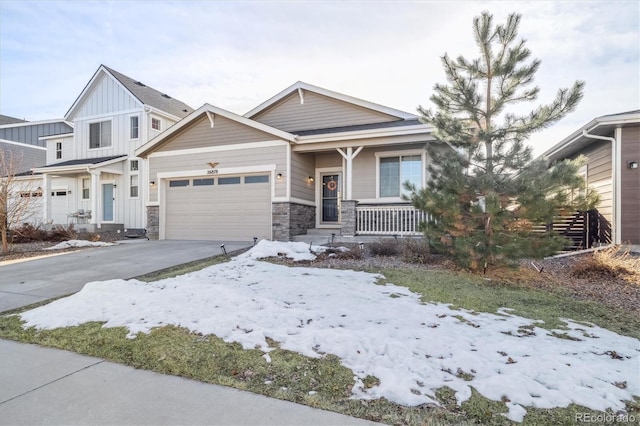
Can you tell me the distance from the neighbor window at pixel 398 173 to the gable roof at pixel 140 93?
40.1ft

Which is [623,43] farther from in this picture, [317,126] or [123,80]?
[123,80]

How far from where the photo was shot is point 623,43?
811 centimetres

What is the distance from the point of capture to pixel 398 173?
1213 centimetres

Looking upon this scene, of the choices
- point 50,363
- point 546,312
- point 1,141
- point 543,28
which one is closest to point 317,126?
point 543,28

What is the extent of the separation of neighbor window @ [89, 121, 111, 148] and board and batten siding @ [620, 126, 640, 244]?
20.9 meters

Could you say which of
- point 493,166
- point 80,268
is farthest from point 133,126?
point 493,166

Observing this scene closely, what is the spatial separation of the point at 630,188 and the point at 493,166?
5.86m

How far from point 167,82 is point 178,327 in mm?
20565

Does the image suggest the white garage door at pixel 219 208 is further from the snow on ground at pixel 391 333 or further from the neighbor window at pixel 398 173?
the snow on ground at pixel 391 333

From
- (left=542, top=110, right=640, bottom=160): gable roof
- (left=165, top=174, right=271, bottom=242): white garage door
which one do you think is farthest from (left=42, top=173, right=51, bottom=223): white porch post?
(left=542, top=110, right=640, bottom=160): gable roof

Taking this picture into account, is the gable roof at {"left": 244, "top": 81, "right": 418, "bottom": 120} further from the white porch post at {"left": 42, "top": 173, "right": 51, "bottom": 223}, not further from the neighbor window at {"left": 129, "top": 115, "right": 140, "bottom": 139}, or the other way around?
the white porch post at {"left": 42, "top": 173, "right": 51, "bottom": 223}

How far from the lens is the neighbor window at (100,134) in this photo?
59.1 feet

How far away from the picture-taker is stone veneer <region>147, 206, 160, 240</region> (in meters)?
13.2

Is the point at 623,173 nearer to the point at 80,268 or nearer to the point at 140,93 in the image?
the point at 80,268
